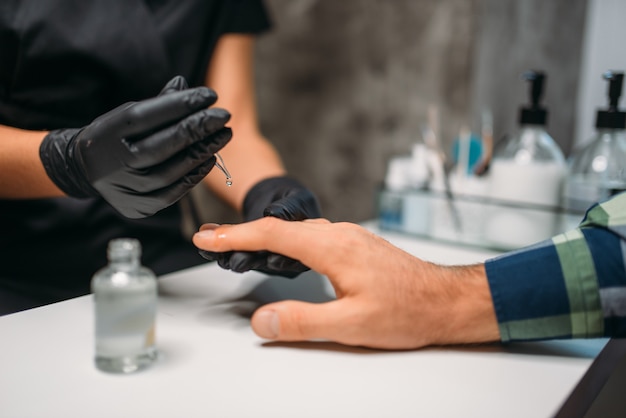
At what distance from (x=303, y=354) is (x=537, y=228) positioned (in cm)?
55

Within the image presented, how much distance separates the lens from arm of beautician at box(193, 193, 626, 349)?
0.51 metres

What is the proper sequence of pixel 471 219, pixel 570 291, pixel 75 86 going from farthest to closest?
pixel 471 219 → pixel 75 86 → pixel 570 291

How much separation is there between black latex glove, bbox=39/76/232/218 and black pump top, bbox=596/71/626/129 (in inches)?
24.9

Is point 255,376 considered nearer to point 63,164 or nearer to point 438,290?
point 438,290

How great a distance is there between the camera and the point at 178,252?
1.00 m

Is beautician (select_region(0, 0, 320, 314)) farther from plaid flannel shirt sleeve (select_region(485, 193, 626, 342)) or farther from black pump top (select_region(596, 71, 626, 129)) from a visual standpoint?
black pump top (select_region(596, 71, 626, 129))

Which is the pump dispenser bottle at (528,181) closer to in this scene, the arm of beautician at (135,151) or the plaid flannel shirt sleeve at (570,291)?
the plaid flannel shirt sleeve at (570,291)

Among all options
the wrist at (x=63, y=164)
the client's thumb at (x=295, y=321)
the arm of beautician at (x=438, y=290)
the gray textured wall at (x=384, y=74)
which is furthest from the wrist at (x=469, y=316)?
the gray textured wall at (x=384, y=74)

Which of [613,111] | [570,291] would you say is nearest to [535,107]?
[613,111]

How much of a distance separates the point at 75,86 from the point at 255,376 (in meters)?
0.59

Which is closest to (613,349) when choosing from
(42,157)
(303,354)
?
(303,354)

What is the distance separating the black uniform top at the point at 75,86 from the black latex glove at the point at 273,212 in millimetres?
219

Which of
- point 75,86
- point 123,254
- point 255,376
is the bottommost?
point 255,376

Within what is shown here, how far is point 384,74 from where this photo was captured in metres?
1.41
